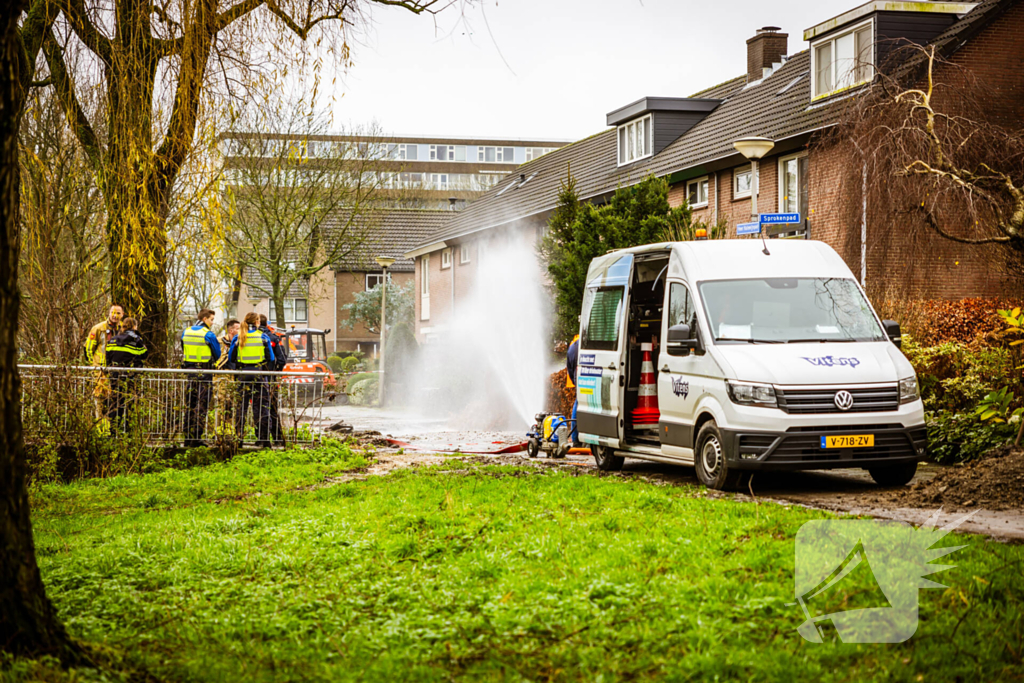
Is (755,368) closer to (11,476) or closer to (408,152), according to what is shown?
(11,476)

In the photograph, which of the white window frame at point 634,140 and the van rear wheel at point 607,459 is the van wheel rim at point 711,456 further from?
the white window frame at point 634,140

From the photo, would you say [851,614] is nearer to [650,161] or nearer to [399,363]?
[650,161]

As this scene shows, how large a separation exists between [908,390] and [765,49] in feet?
77.2

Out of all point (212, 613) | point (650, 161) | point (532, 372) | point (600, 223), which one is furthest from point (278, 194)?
point (212, 613)

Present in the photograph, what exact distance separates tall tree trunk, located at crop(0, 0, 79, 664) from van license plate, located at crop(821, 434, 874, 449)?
7.14 m

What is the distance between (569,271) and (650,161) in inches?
456

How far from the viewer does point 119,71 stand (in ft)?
37.7

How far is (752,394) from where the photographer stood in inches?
388

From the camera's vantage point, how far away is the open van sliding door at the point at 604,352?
12.5 m

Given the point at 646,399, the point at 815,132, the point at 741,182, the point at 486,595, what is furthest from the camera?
the point at 741,182

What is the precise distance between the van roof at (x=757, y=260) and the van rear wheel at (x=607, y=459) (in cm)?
286

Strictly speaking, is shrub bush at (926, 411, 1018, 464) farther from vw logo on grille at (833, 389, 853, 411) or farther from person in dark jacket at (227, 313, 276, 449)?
person in dark jacket at (227, 313, 276, 449)

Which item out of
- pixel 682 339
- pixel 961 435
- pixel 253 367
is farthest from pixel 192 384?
pixel 961 435

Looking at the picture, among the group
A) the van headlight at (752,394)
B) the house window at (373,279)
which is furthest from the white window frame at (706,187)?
the house window at (373,279)
